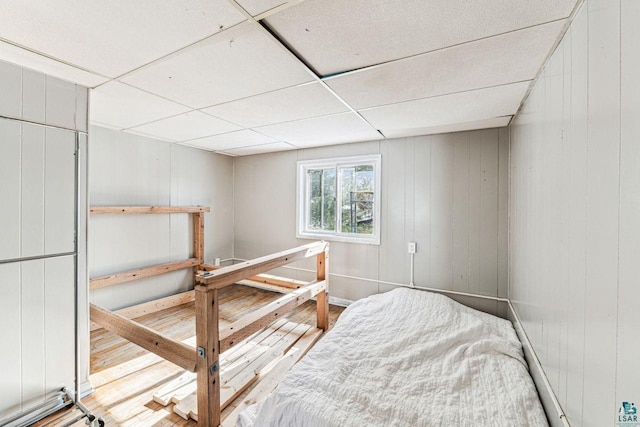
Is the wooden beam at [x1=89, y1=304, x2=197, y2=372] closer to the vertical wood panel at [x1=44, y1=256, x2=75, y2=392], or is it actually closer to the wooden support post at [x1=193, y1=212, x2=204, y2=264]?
the vertical wood panel at [x1=44, y1=256, x2=75, y2=392]

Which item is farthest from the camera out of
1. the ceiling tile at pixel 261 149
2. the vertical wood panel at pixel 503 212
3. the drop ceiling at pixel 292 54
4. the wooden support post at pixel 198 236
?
the wooden support post at pixel 198 236

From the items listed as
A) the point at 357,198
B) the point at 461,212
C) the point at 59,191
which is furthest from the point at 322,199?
the point at 59,191

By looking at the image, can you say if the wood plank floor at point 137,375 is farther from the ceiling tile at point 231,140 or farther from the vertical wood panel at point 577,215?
the ceiling tile at point 231,140

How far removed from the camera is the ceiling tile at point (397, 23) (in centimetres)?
106

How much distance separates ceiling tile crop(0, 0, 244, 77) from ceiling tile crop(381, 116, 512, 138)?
2.10 meters

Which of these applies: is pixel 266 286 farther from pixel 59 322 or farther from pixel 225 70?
pixel 225 70

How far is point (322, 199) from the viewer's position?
A: 379 cm

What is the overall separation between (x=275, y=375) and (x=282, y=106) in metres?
2.18

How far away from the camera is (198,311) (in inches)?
59.4

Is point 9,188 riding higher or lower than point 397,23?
lower

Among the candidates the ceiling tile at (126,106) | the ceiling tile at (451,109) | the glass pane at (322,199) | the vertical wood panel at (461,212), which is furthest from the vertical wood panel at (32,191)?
the vertical wood panel at (461,212)

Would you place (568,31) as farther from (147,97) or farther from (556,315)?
(147,97)

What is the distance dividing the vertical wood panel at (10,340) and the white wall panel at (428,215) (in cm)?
273

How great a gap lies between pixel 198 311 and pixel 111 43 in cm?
147
